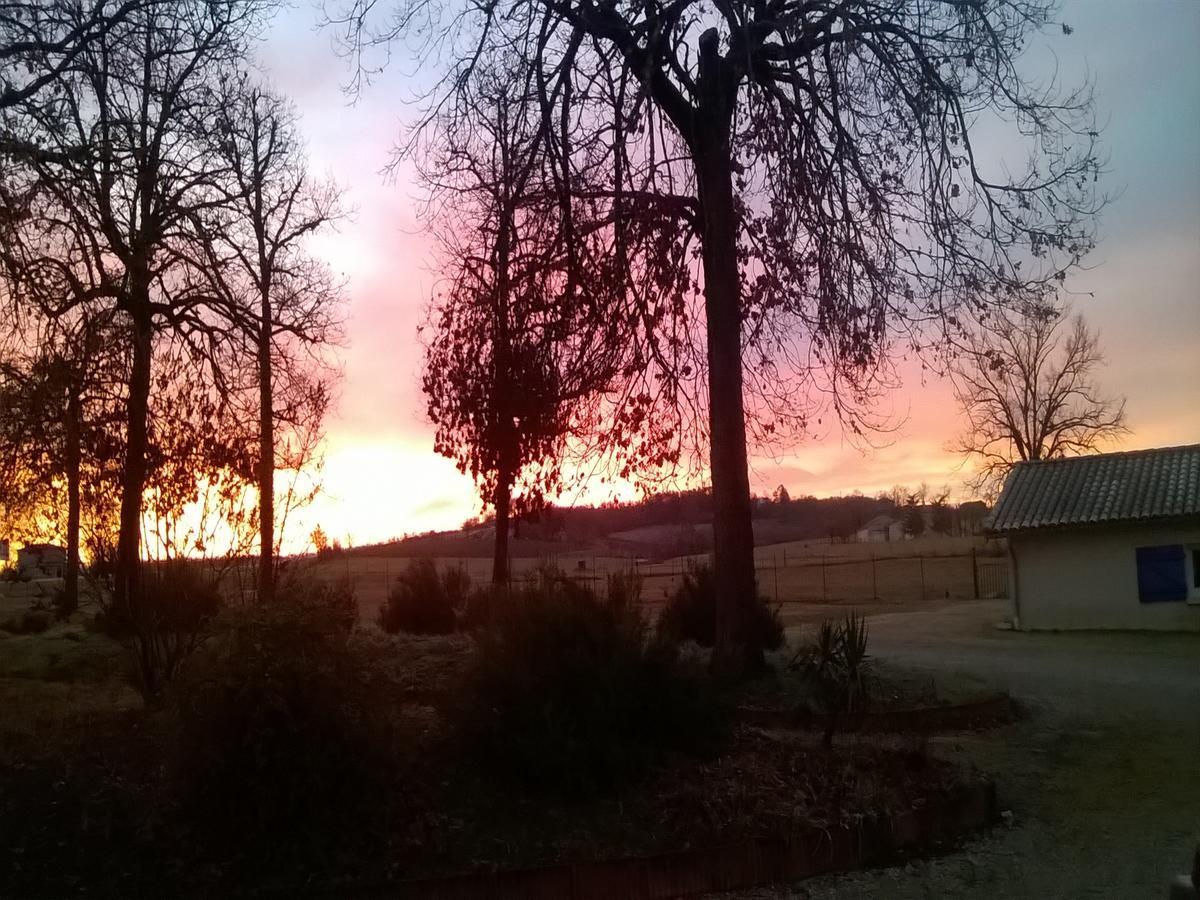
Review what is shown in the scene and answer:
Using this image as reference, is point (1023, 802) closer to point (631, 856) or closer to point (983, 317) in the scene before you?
point (631, 856)

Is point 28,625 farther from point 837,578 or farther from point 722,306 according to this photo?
point 837,578

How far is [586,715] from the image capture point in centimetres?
765

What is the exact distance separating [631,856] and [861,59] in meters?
8.69

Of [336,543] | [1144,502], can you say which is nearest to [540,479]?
[336,543]

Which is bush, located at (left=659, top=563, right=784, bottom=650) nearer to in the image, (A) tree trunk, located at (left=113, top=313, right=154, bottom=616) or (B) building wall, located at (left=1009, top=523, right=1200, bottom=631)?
(A) tree trunk, located at (left=113, top=313, right=154, bottom=616)

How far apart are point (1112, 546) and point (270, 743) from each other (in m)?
24.1

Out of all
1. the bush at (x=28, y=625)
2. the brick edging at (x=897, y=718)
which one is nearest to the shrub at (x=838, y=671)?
the brick edging at (x=897, y=718)

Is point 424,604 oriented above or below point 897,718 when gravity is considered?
above

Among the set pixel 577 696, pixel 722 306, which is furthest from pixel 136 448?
pixel 577 696

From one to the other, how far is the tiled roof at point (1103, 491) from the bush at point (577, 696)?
20.2 m

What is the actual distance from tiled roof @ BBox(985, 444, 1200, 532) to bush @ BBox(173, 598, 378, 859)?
22864 mm

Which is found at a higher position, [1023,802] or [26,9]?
[26,9]

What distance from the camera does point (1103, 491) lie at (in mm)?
27141

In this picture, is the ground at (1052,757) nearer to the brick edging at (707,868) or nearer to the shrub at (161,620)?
the brick edging at (707,868)
